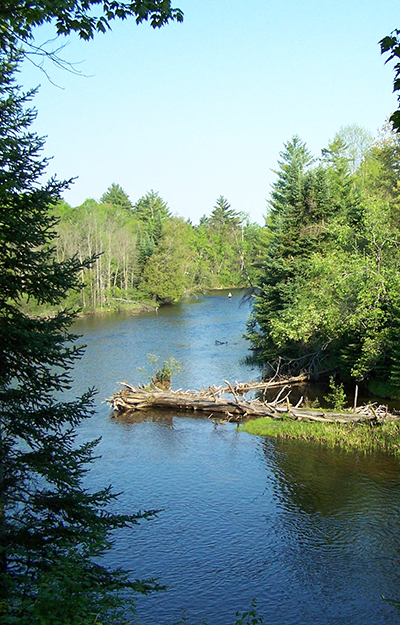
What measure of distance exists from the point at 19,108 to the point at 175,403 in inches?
706

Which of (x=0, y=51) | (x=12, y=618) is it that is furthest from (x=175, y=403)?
(x=12, y=618)

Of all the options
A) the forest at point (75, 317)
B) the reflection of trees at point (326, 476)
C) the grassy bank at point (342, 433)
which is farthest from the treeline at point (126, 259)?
the reflection of trees at point (326, 476)

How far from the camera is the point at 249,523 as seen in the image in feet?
51.8

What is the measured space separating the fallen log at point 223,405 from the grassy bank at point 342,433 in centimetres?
37

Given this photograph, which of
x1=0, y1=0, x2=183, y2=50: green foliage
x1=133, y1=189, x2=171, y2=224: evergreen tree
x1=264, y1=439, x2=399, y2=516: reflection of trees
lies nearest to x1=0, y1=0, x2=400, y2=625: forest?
x1=0, y1=0, x2=183, y2=50: green foliage

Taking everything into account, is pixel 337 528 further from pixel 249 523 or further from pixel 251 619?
pixel 251 619

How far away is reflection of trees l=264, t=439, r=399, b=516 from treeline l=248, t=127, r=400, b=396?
15.8 feet

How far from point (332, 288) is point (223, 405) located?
278 inches

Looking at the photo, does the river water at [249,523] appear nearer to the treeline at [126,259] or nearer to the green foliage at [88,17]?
the green foliage at [88,17]

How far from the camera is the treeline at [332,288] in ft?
79.0

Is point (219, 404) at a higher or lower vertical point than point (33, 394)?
lower

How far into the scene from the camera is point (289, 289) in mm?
33000

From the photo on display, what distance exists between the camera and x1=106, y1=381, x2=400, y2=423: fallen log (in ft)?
72.4

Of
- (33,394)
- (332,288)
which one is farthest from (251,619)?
(332,288)
